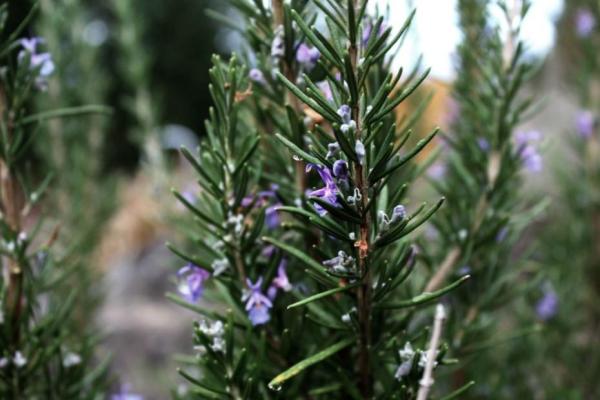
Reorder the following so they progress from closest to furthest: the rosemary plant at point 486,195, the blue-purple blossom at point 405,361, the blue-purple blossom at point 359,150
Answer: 1. the blue-purple blossom at point 359,150
2. the blue-purple blossom at point 405,361
3. the rosemary plant at point 486,195

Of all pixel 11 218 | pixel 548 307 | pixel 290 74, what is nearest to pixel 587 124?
pixel 548 307

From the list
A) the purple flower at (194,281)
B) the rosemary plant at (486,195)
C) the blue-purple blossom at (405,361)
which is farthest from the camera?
the rosemary plant at (486,195)

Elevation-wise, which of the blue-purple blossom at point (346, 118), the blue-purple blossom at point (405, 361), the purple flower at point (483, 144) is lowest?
the blue-purple blossom at point (405, 361)

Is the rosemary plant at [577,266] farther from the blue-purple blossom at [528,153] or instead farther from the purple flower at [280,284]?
the purple flower at [280,284]

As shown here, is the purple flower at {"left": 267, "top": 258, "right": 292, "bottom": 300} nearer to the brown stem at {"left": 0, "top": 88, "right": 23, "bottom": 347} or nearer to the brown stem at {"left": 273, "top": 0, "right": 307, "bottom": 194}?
the brown stem at {"left": 273, "top": 0, "right": 307, "bottom": 194}

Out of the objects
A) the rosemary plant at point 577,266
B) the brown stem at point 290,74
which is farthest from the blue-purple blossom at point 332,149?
the rosemary plant at point 577,266

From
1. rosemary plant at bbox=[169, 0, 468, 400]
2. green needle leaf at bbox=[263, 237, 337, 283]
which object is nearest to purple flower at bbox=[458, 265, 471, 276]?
rosemary plant at bbox=[169, 0, 468, 400]

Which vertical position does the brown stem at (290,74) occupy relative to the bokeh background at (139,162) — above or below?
below

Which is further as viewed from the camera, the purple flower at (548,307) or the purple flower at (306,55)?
the purple flower at (548,307)
